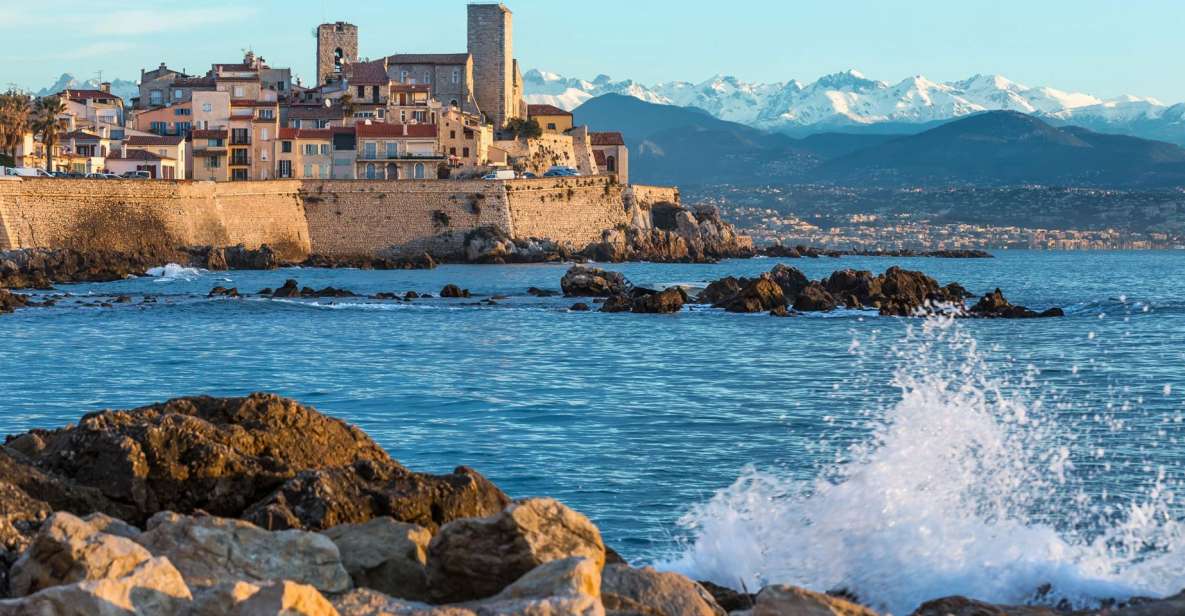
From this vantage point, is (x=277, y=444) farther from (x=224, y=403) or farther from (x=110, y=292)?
(x=110, y=292)

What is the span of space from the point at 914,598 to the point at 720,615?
269 centimetres

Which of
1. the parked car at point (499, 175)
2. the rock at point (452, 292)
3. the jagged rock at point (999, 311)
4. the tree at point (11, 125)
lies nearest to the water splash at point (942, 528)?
the jagged rock at point (999, 311)

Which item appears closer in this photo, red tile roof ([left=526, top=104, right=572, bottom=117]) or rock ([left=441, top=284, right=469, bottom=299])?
rock ([left=441, top=284, right=469, bottom=299])

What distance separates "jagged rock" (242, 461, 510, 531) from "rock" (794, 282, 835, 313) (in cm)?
3114

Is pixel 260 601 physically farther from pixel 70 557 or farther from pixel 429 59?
pixel 429 59

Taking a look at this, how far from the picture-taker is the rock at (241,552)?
24.2 feet

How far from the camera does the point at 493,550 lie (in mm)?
7820

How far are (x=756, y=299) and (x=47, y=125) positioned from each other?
37.9 metres

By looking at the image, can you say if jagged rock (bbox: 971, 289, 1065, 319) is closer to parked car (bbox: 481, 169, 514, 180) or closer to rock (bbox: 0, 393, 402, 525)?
rock (bbox: 0, 393, 402, 525)

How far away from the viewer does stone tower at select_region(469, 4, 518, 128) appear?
90.1 metres

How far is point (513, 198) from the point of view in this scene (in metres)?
72.4

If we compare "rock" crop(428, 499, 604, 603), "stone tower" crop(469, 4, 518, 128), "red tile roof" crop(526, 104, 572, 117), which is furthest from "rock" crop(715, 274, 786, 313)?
"red tile roof" crop(526, 104, 572, 117)

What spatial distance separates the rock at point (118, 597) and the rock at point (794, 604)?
250 centimetres

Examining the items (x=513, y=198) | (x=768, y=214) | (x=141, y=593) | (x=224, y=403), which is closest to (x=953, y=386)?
(x=224, y=403)
